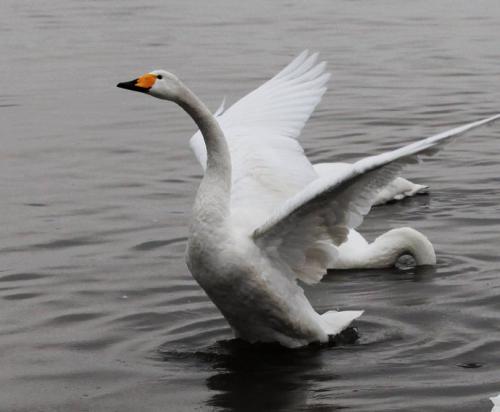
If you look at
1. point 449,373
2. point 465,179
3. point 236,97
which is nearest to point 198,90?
point 236,97

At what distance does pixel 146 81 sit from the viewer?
7984mm

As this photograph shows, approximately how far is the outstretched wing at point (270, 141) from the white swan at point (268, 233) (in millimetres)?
34

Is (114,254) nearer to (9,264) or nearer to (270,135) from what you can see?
(9,264)

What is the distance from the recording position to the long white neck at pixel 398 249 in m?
10.7

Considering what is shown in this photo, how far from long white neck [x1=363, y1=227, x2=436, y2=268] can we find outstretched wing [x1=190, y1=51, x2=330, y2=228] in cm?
121

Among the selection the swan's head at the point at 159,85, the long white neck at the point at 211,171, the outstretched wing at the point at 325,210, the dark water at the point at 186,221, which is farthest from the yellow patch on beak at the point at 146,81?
the dark water at the point at 186,221

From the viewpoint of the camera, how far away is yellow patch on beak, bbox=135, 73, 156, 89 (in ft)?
26.0

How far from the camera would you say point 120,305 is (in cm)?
989

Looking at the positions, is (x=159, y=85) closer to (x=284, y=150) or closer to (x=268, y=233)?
(x=268, y=233)

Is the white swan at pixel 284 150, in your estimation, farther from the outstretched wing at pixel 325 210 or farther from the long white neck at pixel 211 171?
the long white neck at pixel 211 171

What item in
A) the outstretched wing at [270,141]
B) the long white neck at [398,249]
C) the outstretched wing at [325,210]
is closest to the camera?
the outstretched wing at [325,210]

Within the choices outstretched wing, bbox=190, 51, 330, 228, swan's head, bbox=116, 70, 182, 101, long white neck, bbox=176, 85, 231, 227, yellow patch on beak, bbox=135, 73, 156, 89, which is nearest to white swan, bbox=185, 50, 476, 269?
outstretched wing, bbox=190, 51, 330, 228

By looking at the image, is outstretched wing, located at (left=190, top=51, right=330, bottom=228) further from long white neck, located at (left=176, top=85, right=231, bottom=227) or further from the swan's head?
the swan's head

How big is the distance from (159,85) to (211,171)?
69 centimetres
